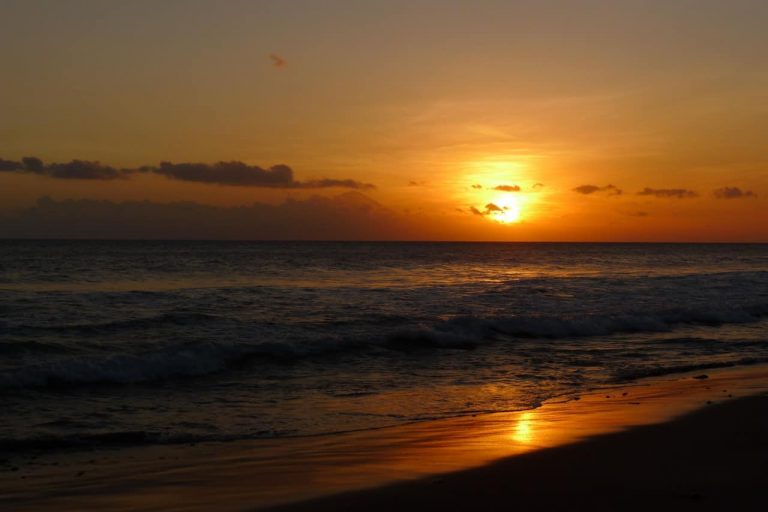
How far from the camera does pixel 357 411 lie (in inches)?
439

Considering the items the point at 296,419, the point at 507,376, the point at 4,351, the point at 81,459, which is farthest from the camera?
the point at 4,351

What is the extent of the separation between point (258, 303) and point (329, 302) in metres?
2.98

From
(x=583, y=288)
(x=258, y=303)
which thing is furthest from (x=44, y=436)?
(x=583, y=288)

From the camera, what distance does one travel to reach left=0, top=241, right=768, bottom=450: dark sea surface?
10859 mm

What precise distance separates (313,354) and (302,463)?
9.70 m

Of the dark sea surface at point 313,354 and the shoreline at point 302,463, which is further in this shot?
the dark sea surface at point 313,354

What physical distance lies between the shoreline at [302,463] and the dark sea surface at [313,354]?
2.44ft

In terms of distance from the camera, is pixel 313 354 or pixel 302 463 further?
pixel 313 354

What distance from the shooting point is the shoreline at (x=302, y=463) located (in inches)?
259

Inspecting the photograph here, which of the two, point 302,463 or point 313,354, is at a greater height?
point 302,463

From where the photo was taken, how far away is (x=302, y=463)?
7875 millimetres

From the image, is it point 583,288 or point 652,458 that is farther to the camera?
point 583,288

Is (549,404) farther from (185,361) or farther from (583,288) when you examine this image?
(583,288)

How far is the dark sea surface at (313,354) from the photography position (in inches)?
428
